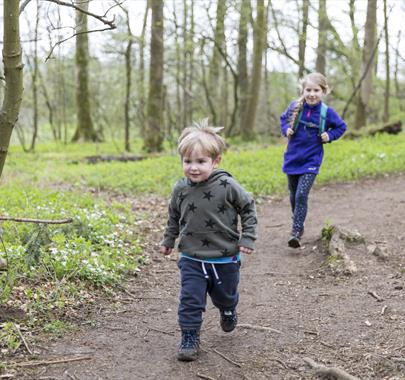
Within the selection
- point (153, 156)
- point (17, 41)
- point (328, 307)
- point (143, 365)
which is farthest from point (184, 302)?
point (153, 156)

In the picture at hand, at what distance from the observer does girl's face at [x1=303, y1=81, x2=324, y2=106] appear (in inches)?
247

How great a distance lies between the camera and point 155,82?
53.0 feet

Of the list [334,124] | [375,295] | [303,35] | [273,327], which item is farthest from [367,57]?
[273,327]

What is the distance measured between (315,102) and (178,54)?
13.4 meters

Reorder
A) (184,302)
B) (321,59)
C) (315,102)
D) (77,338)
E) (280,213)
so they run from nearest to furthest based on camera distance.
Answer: (184,302) < (77,338) < (315,102) < (280,213) < (321,59)

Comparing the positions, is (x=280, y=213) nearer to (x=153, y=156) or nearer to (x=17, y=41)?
(x=17, y=41)

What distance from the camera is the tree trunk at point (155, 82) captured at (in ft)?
50.7

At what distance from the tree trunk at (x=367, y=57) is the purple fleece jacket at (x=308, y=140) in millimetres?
10461

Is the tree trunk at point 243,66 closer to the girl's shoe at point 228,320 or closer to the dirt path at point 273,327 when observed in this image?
the dirt path at point 273,327

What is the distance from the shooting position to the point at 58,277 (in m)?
4.80

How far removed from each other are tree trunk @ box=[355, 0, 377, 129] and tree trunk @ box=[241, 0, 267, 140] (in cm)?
345

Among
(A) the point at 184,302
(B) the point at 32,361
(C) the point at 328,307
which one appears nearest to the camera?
(B) the point at 32,361

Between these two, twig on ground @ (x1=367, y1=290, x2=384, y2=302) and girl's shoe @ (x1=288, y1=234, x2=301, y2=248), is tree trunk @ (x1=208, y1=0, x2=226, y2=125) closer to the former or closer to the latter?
girl's shoe @ (x1=288, y1=234, x2=301, y2=248)

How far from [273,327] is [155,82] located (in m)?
12.9
